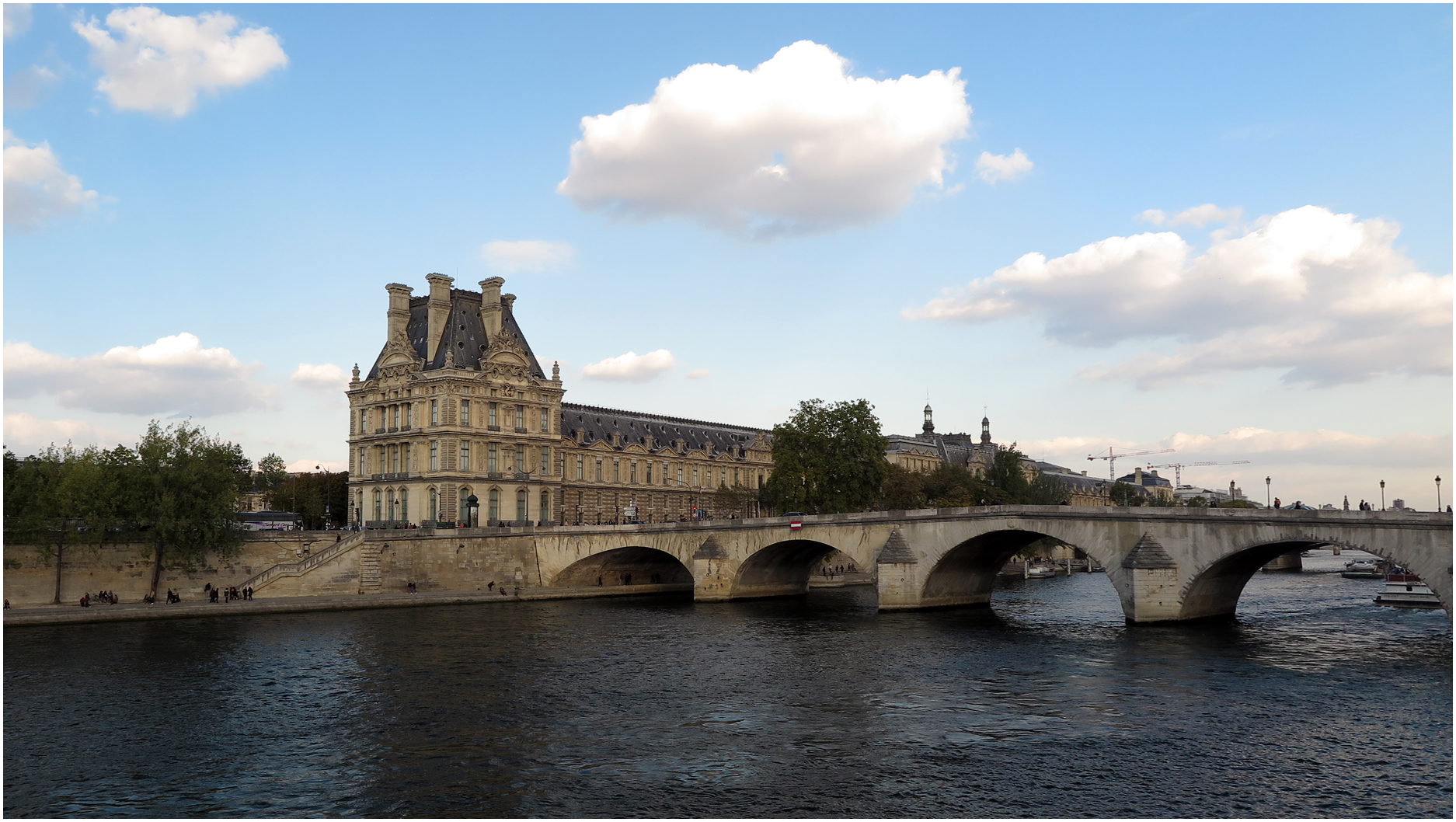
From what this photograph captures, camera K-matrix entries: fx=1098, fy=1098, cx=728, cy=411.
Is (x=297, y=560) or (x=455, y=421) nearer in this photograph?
(x=297, y=560)

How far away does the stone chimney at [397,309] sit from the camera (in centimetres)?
10369

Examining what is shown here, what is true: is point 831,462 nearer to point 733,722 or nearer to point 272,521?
point 272,521

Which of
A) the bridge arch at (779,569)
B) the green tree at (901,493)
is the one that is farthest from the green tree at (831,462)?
the green tree at (901,493)

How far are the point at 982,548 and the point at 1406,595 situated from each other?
3068cm

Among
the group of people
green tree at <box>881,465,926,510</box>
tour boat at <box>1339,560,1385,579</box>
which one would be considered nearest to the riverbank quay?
the group of people

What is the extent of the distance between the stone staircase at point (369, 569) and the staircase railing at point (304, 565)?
83 cm

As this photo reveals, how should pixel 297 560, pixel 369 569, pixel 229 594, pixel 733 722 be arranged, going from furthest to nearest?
1. pixel 369 569
2. pixel 297 560
3. pixel 229 594
4. pixel 733 722

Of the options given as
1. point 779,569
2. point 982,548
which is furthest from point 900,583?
point 779,569

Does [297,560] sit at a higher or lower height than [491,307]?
lower

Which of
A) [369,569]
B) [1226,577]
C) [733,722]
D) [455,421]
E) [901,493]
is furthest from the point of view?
[901,493]

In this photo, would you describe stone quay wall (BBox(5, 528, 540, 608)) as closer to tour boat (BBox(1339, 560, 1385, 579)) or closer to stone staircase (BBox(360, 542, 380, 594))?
stone staircase (BBox(360, 542, 380, 594))

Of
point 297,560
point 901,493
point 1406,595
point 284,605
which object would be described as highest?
point 901,493

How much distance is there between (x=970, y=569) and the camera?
249 ft

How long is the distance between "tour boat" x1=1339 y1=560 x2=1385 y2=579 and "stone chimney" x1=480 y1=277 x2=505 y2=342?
90173 millimetres
